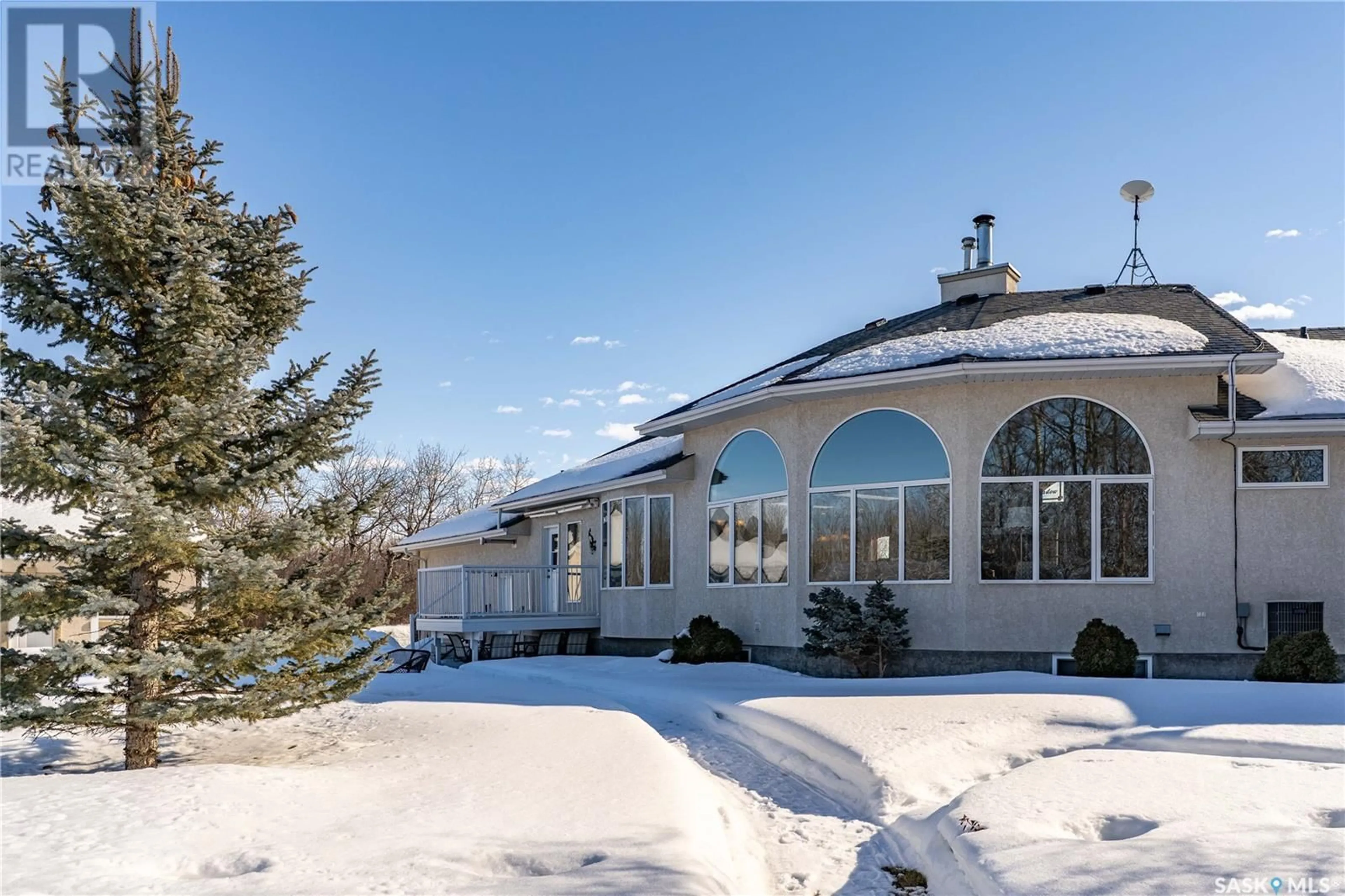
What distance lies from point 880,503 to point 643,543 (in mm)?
5796

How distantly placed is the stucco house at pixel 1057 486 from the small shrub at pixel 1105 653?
0.51m

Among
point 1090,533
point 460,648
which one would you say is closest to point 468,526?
point 460,648

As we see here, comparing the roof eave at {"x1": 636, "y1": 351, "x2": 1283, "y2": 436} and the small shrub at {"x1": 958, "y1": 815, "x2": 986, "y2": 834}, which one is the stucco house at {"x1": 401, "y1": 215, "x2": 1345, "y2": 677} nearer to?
the roof eave at {"x1": 636, "y1": 351, "x2": 1283, "y2": 436}

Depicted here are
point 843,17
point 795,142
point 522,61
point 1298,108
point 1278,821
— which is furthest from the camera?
point 795,142

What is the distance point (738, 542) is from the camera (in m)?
15.5

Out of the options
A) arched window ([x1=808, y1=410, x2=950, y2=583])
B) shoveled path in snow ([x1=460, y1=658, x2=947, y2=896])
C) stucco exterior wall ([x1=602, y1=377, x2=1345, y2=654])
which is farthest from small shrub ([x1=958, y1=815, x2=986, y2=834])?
arched window ([x1=808, y1=410, x2=950, y2=583])

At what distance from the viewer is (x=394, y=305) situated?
25.8m

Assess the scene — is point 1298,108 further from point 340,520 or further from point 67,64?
point 67,64

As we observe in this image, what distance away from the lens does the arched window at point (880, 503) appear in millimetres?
12812

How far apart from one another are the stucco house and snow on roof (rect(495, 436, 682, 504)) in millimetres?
3189

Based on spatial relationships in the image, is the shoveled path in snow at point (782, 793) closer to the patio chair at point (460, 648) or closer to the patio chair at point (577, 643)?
the patio chair at point (577, 643)

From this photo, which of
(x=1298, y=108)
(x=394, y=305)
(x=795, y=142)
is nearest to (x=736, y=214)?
(x=795, y=142)

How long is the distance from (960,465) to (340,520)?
8.18 metres

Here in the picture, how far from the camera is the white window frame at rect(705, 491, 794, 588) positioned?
563 inches
